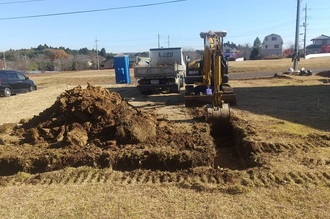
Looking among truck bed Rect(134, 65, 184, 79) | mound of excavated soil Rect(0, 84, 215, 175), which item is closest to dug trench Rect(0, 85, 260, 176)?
mound of excavated soil Rect(0, 84, 215, 175)

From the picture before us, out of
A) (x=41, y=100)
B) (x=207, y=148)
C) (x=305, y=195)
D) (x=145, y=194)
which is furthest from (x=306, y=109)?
(x=41, y=100)

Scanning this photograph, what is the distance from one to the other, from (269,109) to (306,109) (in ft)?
4.17

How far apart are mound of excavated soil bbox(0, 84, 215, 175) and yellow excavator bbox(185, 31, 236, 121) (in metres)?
0.72

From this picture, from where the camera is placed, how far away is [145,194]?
15.9 ft

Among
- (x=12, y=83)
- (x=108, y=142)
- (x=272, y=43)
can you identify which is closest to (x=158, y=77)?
(x=108, y=142)

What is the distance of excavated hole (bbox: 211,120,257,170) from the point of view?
670 cm

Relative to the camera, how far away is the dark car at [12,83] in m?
20.0

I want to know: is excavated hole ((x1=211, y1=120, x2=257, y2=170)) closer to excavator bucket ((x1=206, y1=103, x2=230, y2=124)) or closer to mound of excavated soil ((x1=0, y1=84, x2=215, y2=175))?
excavator bucket ((x1=206, y1=103, x2=230, y2=124))

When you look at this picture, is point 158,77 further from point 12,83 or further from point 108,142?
point 12,83

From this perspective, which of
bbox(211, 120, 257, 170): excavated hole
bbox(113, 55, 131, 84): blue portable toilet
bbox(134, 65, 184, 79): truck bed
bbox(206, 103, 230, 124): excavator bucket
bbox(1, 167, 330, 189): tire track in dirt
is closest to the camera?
bbox(1, 167, 330, 189): tire track in dirt

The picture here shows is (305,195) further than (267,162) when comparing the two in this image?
No

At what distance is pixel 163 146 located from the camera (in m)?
6.89

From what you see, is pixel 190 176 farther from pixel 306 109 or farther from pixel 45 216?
pixel 306 109

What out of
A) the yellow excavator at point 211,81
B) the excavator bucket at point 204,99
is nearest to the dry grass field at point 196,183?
the yellow excavator at point 211,81
